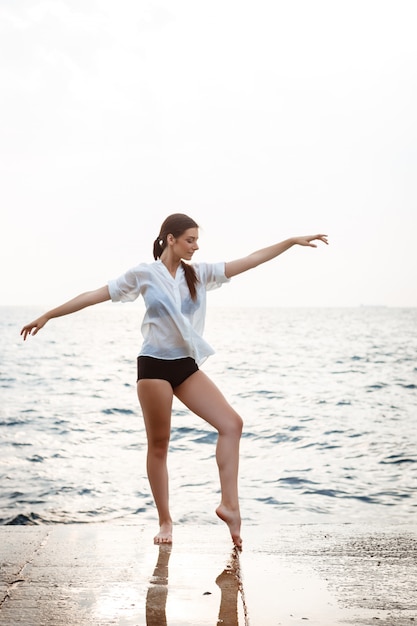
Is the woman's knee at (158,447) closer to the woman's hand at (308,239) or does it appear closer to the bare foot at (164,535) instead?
the bare foot at (164,535)

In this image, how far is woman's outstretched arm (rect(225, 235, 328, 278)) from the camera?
5.24 metres

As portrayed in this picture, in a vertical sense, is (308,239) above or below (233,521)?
above

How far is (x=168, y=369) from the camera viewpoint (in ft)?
16.9

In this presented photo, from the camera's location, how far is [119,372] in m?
37.4

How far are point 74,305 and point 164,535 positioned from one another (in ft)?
5.07

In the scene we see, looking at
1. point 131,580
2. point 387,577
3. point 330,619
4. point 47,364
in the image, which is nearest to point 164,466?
point 131,580

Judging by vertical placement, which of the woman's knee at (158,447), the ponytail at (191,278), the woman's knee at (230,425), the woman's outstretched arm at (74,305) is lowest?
the woman's knee at (158,447)

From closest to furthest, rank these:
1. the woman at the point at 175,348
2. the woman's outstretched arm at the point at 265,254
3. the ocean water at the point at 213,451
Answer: the woman at the point at 175,348, the woman's outstretched arm at the point at 265,254, the ocean water at the point at 213,451

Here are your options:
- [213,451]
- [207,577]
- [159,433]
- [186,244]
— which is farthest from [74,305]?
[213,451]

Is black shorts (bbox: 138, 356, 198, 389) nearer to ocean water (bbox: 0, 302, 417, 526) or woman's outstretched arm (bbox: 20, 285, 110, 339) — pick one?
woman's outstretched arm (bbox: 20, 285, 110, 339)

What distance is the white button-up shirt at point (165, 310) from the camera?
203 inches

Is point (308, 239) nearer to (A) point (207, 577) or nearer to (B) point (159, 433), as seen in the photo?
(B) point (159, 433)

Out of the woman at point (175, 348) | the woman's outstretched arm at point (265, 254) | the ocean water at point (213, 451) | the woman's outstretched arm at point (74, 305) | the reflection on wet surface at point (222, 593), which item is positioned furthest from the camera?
the ocean water at point (213, 451)

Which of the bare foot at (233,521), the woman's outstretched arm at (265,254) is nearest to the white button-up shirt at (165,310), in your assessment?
the woman's outstretched arm at (265,254)
